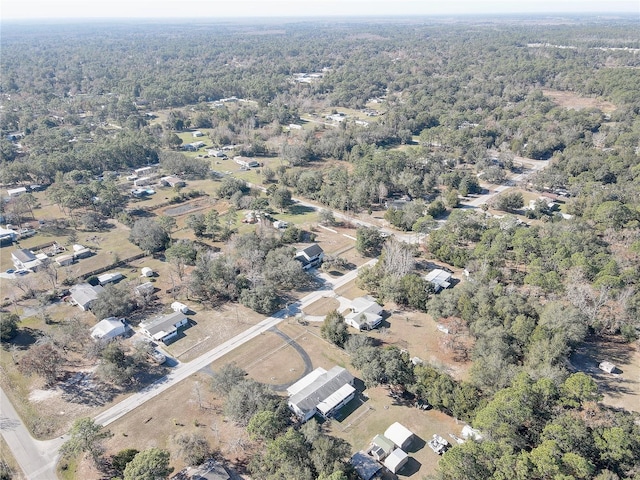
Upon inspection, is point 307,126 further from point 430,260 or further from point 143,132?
point 430,260

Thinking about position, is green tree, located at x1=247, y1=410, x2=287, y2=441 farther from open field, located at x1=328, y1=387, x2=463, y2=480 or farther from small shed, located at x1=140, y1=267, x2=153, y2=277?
small shed, located at x1=140, y1=267, x2=153, y2=277

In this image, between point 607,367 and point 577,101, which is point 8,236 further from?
point 577,101

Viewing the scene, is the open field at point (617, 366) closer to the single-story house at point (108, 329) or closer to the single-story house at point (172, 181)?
the single-story house at point (108, 329)

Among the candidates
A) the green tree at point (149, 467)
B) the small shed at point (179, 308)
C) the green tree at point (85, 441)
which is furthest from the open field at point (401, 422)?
the small shed at point (179, 308)

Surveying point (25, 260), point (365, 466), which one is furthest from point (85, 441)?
point (25, 260)

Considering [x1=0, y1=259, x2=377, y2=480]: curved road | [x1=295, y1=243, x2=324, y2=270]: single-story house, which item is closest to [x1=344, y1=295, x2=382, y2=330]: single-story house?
[x1=0, y1=259, x2=377, y2=480]: curved road

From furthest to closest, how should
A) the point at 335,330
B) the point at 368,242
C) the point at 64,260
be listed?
1. the point at 368,242
2. the point at 64,260
3. the point at 335,330
